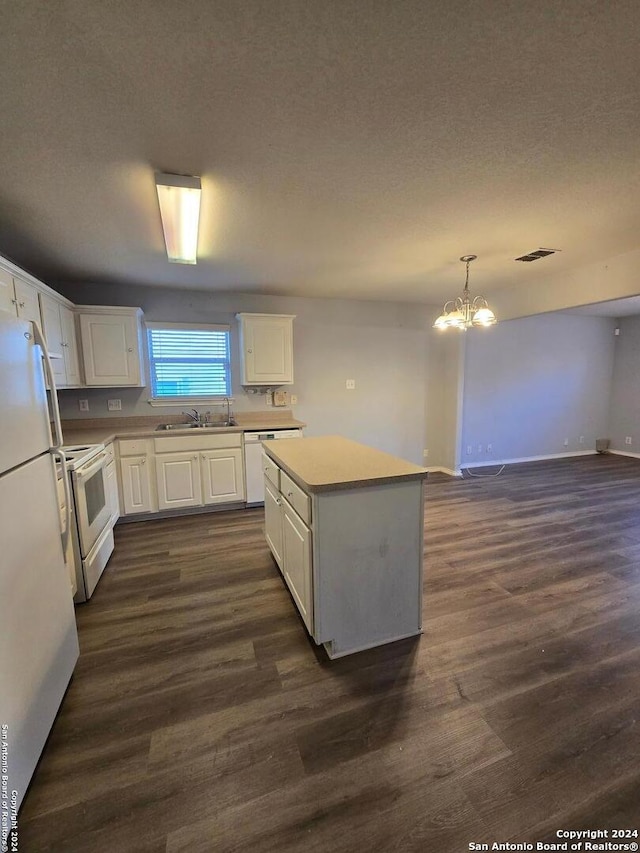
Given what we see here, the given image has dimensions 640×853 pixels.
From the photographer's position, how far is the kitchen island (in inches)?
68.1

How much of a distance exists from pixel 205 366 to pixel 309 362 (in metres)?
1.28

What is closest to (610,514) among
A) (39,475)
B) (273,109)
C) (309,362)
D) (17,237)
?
(309,362)

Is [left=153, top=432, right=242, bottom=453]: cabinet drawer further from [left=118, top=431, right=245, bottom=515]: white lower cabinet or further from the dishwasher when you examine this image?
the dishwasher

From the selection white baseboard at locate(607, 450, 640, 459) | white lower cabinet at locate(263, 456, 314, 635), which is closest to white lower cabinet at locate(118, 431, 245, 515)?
white lower cabinet at locate(263, 456, 314, 635)

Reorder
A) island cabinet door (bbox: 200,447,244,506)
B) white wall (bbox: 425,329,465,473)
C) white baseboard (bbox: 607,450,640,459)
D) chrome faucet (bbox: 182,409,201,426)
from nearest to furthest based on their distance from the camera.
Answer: island cabinet door (bbox: 200,447,244,506)
chrome faucet (bbox: 182,409,201,426)
white wall (bbox: 425,329,465,473)
white baseboard (bbox: 607,450,640,459)

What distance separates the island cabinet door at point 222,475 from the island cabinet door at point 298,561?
5.45ft

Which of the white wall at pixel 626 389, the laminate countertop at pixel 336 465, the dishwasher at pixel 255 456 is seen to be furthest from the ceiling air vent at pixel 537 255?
the white wall at pixel 626 389

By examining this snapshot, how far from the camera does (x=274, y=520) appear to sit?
99.1 inches

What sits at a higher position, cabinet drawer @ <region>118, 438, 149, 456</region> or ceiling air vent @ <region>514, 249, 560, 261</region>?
ceiling air vent @ <region>514, 249, 560, 261</region>

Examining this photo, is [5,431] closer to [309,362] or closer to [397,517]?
[397,517]

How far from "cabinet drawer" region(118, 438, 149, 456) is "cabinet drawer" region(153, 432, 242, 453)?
11cm

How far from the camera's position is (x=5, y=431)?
1.22m

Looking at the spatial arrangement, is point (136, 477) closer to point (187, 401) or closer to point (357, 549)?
point (187, 401)

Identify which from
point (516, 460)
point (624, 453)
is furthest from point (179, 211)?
point (624, 453)
